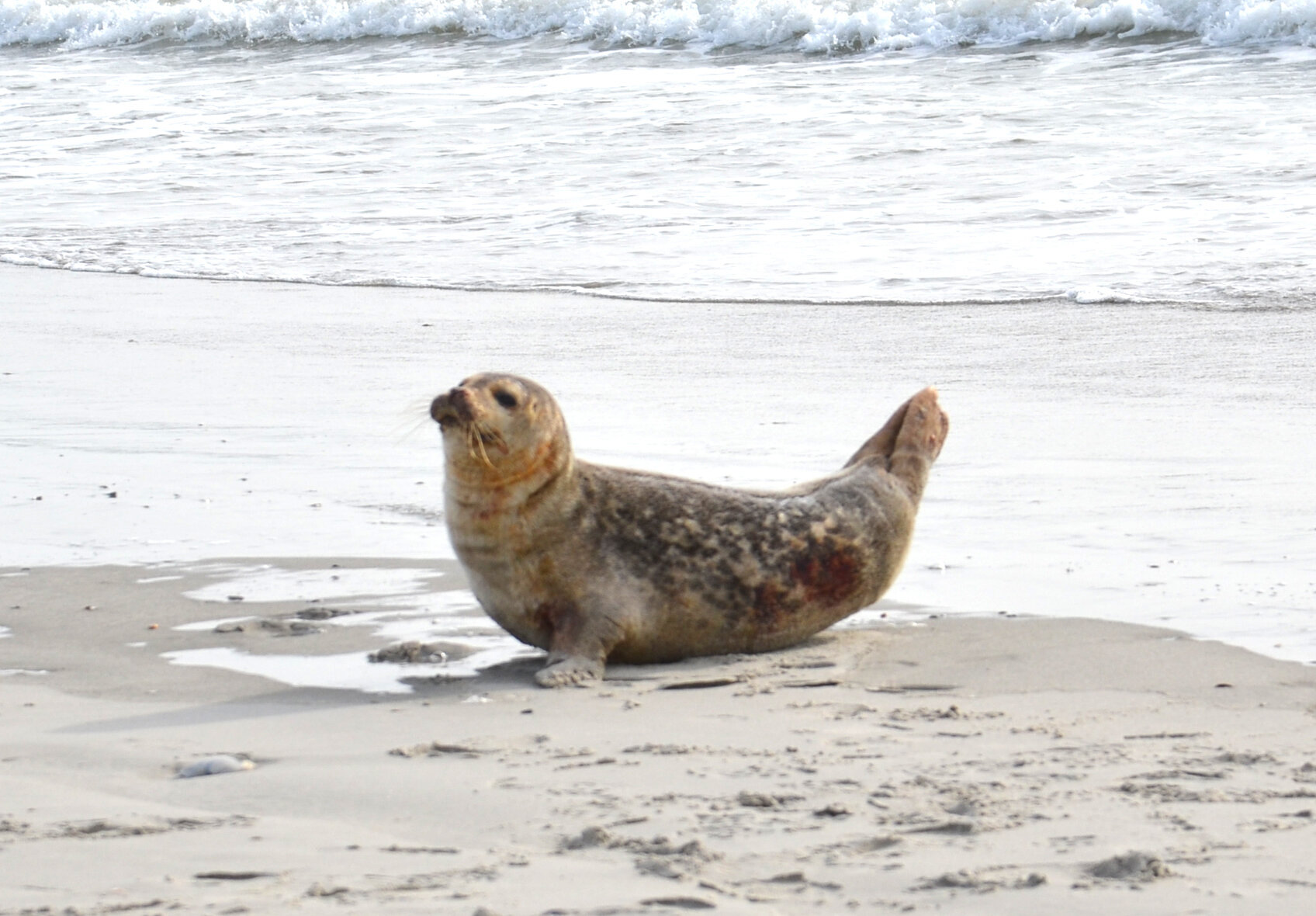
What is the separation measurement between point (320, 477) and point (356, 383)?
165cm

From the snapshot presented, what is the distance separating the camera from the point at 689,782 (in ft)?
10.2

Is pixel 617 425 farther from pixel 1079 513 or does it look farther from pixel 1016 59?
pixel 1016 59

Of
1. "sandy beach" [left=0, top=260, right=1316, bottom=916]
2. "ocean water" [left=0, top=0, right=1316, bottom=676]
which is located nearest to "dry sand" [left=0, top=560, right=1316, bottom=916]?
"sandy beach" [left=0, top=260, right=1316, bottom=916]

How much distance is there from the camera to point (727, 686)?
3.96 meters

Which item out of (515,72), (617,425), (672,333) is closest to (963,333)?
(672,333)

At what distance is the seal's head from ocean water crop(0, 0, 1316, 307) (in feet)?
18.1

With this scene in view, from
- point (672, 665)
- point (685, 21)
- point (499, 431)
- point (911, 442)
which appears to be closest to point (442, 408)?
point (499, 431)

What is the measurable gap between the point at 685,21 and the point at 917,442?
18.8 metres

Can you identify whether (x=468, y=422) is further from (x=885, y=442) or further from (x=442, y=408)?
(x=885, y=442)

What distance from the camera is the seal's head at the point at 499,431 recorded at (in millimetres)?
4059

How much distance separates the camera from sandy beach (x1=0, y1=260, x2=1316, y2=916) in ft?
8.71

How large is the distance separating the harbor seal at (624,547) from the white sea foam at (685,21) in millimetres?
15339

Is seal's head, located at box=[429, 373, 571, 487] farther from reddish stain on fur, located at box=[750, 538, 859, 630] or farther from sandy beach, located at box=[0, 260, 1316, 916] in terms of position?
reddish stain on fur, located at box=[750, 538, 859, 630]

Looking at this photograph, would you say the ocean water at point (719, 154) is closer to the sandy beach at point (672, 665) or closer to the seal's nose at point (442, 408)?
the sandy beach at point (672, 665)
